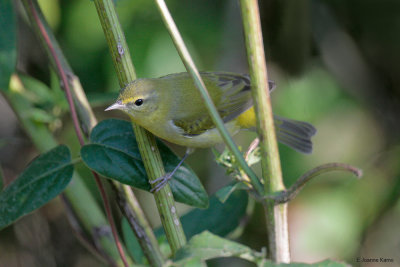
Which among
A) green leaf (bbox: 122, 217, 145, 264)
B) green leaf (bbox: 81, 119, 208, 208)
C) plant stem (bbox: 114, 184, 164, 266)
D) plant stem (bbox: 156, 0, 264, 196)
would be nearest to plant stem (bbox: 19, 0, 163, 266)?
plant stem (bbox: 114, 184, 164, 266)

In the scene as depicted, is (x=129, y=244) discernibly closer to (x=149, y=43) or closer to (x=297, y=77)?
(x=149, y=43)

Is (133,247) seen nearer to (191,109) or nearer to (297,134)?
(191,109)

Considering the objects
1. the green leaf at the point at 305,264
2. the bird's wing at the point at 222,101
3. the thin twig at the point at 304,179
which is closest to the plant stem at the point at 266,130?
the thin twig at the point at 304,179

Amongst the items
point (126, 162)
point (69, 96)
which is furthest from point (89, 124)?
point (126, 162)

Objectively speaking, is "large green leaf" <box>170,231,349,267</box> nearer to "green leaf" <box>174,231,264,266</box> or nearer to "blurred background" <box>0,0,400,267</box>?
"green leaf" <box>174,231,264,266</box>

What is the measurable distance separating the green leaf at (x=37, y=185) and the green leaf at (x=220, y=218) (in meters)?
0.76

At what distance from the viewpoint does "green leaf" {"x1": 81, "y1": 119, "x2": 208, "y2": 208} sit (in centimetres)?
153

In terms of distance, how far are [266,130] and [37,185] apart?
89cm

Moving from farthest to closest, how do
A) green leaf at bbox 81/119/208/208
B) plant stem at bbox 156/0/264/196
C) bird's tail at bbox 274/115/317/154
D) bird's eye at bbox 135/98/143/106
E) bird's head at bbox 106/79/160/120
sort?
bird's tail at bbox 274/115/317/154
bird's eye at bbox 135/98/143/106
bird's head at bbox 106/79/160/120
green leaf at bbox 81/119/208/208
plant stem at bbox 156/0/264/196

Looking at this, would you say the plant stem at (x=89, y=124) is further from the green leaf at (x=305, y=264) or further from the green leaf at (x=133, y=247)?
the green leaf at (x=305, y=264)

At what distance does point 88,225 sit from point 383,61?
113 inches

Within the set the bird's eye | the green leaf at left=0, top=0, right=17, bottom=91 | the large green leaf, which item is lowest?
the large green leaf

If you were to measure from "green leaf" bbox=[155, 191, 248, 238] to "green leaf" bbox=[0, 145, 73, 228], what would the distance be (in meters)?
0.76

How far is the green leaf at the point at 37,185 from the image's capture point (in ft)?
5.06
